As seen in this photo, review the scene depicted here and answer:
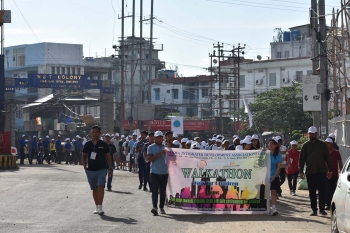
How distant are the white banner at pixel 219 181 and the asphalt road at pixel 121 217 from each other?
9.7 inches

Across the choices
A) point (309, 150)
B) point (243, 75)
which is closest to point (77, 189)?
point (309, 150)

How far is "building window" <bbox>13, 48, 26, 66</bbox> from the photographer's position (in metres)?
88.1

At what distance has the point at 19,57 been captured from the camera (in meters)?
89.1

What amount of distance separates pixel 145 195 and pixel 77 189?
283 cm

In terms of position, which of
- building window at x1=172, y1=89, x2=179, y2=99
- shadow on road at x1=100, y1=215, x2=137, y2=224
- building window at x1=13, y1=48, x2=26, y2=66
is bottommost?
shadow on road at x1=100, y1=215, x2=137, y2=224

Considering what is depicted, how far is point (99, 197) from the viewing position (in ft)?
48.7

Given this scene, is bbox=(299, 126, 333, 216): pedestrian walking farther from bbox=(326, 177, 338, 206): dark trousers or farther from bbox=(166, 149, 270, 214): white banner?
bbox=(166, 149, 270, 214): white banner

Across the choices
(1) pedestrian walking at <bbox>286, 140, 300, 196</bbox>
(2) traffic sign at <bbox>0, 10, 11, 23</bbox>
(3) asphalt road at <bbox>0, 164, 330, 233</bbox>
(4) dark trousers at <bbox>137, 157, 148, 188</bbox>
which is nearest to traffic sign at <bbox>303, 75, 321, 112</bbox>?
(1) pedestrian walking at <bbox>286, 140, 300, 196</bbox>

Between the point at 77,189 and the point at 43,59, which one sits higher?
the point at 43,59

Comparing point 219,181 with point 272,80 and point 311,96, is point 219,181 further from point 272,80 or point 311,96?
point 272,80

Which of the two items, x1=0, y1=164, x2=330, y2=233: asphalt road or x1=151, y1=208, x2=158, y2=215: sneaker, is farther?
x1=151, y1=208, x2=158, y2=215: sneaker

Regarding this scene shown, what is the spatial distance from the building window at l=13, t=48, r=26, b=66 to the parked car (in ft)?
262

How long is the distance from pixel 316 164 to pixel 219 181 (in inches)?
79.3

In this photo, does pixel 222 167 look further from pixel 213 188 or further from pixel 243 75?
pixel 243 75
